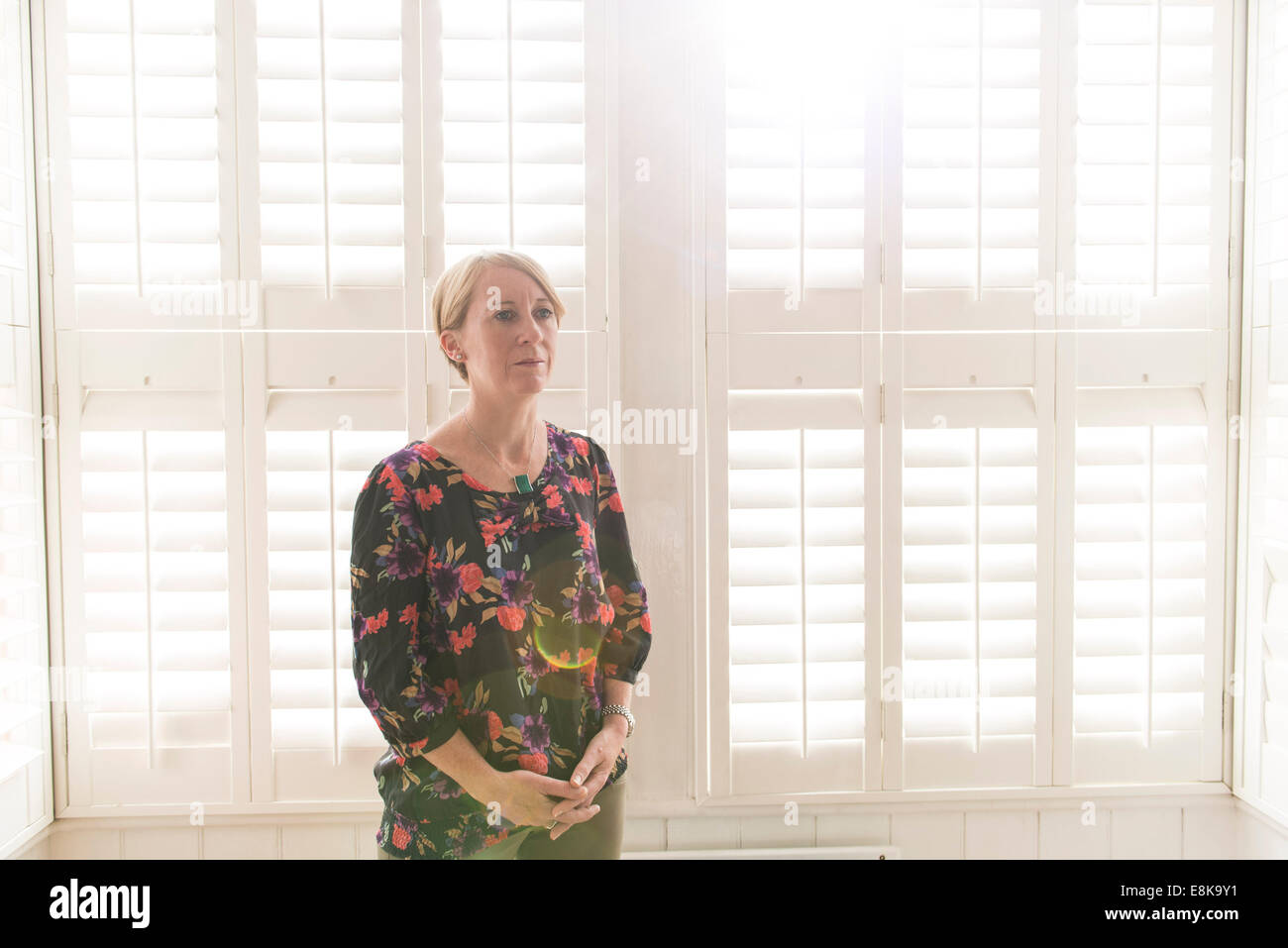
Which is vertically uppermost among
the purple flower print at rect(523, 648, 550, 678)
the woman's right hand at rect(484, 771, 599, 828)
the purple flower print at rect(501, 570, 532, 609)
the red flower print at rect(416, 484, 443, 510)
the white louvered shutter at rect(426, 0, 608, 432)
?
the white louvered shutter at rect(426, 0, 608, 432)

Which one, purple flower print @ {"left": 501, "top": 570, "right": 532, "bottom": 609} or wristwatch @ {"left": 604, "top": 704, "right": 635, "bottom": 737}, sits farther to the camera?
wristwatch @ {"left": 604, "top": 704, "right": 635, "bottom": 737}

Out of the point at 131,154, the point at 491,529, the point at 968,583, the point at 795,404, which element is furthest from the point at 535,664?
the point at 131,154

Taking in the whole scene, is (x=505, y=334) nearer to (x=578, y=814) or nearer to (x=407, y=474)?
(x=407, y=474)

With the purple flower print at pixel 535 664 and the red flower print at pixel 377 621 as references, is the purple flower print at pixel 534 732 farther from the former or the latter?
the red flower print at pixel 377 621

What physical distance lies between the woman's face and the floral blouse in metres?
0.12

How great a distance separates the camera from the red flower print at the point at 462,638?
40.5 inches

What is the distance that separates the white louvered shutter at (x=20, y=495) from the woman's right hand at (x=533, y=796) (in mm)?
1028

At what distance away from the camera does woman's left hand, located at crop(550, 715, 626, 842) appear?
1063 millimetres

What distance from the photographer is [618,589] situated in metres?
1.17

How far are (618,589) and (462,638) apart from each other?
25cm

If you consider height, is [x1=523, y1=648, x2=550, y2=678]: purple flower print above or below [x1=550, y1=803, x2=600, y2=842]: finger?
above

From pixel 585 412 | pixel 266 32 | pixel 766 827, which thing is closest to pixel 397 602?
pixel 585 412

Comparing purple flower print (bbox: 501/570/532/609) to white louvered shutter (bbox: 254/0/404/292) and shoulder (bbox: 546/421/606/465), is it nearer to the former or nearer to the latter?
shoulder (bbox: 546/421/606/465)

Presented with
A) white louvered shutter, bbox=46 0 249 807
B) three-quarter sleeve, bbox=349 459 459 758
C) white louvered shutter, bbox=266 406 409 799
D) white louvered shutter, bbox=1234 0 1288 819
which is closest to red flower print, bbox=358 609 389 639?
three-quarter sleeve, bbox=349 459 459 758
